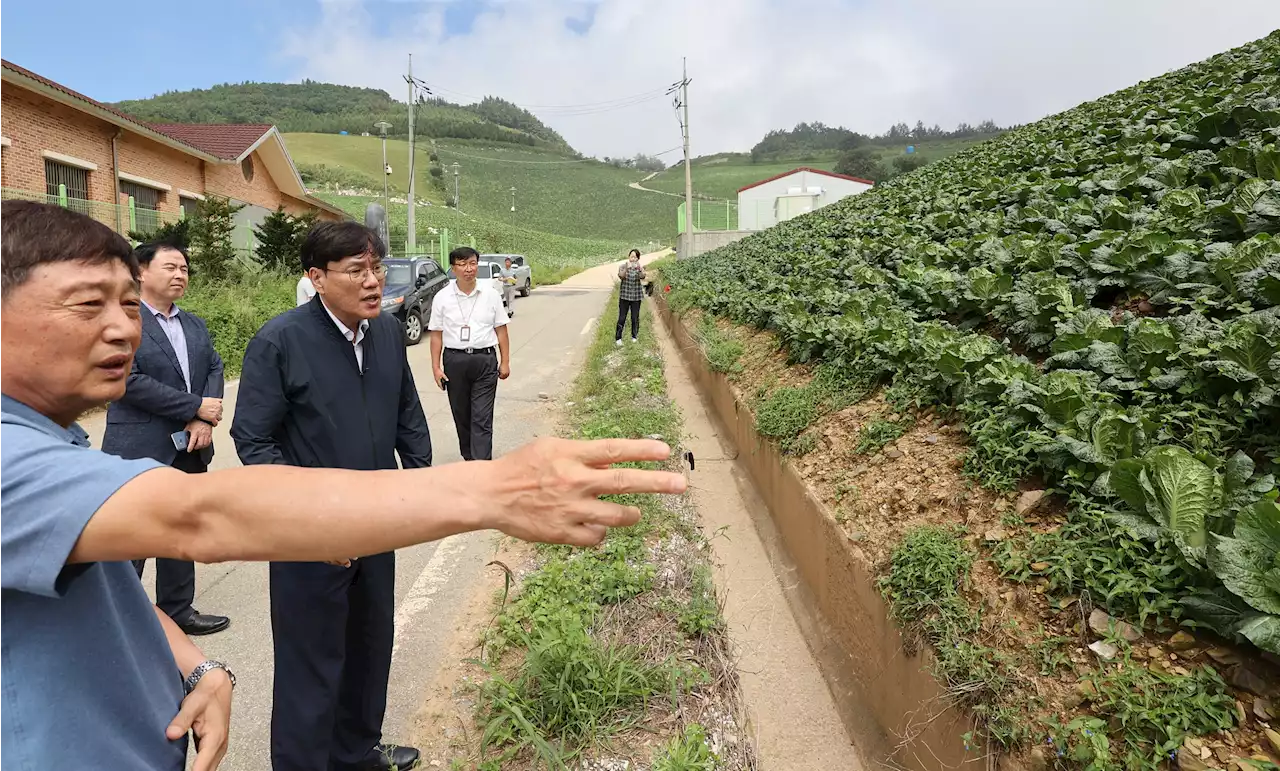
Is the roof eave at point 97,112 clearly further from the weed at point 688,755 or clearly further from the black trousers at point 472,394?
the weed at point 688,755

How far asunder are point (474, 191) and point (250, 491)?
87.7 metres

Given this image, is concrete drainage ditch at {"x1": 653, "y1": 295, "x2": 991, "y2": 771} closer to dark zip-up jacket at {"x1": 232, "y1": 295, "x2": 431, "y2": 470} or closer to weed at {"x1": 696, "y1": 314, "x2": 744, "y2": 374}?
weed at {"x1": 696, "y1": 314, "x2": 744, "y2": 374}

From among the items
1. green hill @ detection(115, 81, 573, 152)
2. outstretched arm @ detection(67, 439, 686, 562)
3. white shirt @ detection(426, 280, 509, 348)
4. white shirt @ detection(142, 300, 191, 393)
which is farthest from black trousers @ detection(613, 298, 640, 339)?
green hill @ detection(115, 81, 573, 152)

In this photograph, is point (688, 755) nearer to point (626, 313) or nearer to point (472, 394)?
point (472, 394)

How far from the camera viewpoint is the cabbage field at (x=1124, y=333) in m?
2.60

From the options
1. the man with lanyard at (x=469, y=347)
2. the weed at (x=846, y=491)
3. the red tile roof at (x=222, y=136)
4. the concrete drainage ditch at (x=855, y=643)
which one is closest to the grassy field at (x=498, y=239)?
the red tile roof at (x=222, y=136)

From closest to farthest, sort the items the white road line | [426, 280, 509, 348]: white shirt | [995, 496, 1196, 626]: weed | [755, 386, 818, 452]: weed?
[995, 496, 1196, 626]: weed
the white road line
[755, 386, 818, 452]: weed
[426, 280, 509, 348]: white shirt

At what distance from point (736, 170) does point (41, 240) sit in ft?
365

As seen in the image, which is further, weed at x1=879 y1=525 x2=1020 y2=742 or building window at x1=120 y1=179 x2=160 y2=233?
building window at x1=120 y1=179 x2=160 y2=233

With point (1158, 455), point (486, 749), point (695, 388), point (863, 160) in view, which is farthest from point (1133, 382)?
point (863, 160)

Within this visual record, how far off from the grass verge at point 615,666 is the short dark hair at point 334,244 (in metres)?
1.87

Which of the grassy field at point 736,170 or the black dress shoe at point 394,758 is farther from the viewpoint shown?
the grassy field at point 736,170

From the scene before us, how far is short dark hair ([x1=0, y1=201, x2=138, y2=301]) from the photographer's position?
1106 mm

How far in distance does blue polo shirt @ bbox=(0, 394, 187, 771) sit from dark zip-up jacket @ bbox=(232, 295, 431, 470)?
128 cm
